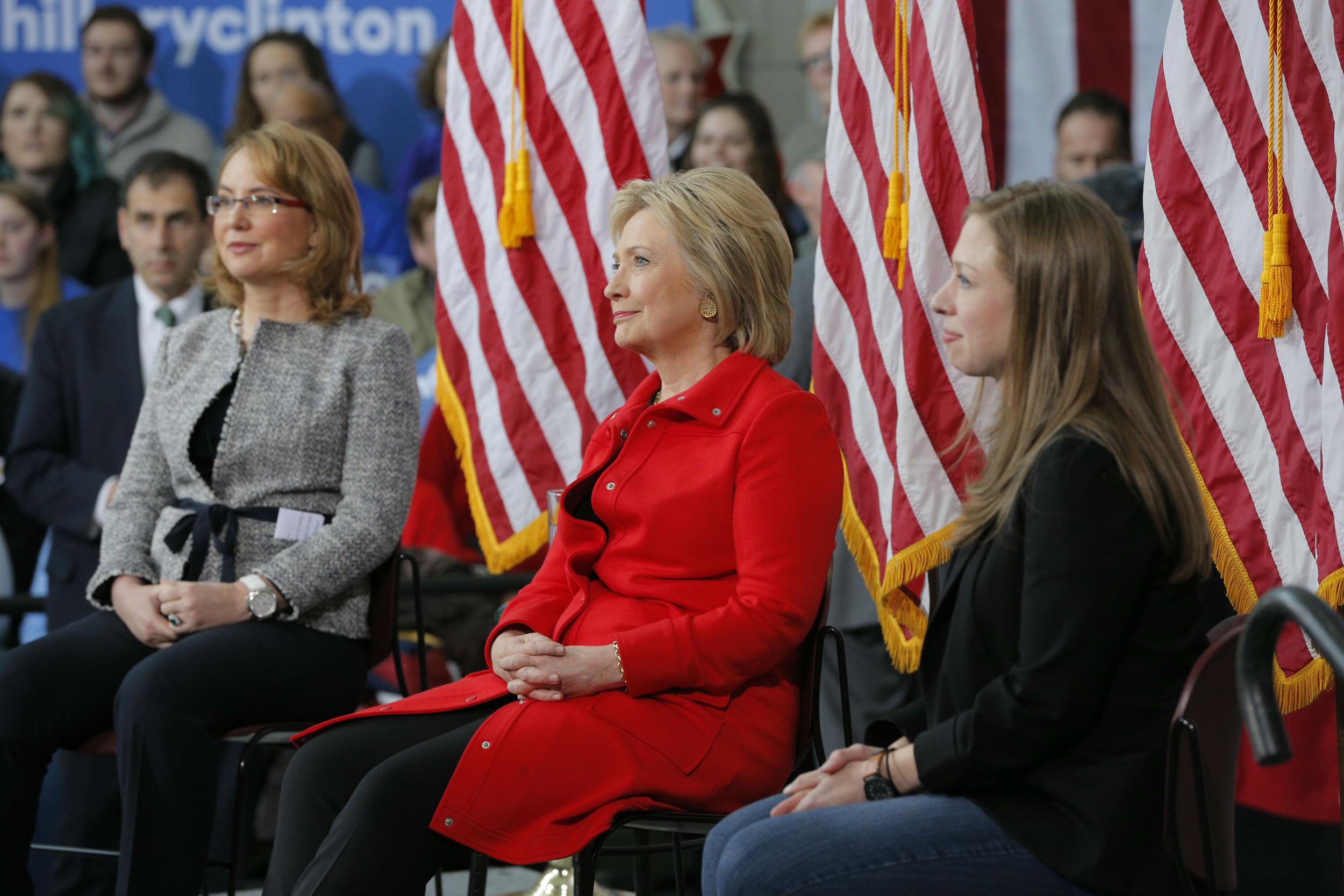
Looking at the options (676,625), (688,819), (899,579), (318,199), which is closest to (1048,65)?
(899,579)

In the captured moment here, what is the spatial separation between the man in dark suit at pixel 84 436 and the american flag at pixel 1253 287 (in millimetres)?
2408

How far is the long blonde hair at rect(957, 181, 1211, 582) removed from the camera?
5.64ft

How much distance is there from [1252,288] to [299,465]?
1915 millimetres

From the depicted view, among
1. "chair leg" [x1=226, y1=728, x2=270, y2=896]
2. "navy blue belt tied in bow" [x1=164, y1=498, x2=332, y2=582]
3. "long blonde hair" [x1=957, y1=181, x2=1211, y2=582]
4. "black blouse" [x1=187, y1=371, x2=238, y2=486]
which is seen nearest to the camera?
"long blonde hair" [x1=957, y1=181, x2=1211, y2=582]

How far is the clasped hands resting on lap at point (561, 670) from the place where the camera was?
2.07 m

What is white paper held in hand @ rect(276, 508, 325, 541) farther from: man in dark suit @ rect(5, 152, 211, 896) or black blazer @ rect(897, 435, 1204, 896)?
black blazer @ rect(897, 435, 1204, 896)

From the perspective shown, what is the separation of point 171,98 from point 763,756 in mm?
4165

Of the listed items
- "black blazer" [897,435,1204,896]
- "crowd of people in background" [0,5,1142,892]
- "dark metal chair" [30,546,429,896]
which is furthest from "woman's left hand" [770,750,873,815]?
"crowd of people in background" [0,5,1142,892]

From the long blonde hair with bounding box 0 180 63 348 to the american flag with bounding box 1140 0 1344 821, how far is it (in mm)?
4090

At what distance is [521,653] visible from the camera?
6.89 ft

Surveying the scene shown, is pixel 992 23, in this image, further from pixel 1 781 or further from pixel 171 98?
pixel 1 781

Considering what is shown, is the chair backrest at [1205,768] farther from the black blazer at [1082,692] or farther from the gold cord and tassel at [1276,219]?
the gold cord and tassel at [1276,219]

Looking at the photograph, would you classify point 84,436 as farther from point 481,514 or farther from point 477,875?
point 477,875

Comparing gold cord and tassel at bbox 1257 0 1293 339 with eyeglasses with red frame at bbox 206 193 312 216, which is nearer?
gold cord and tassel at bbox 1257 0 1293 339
